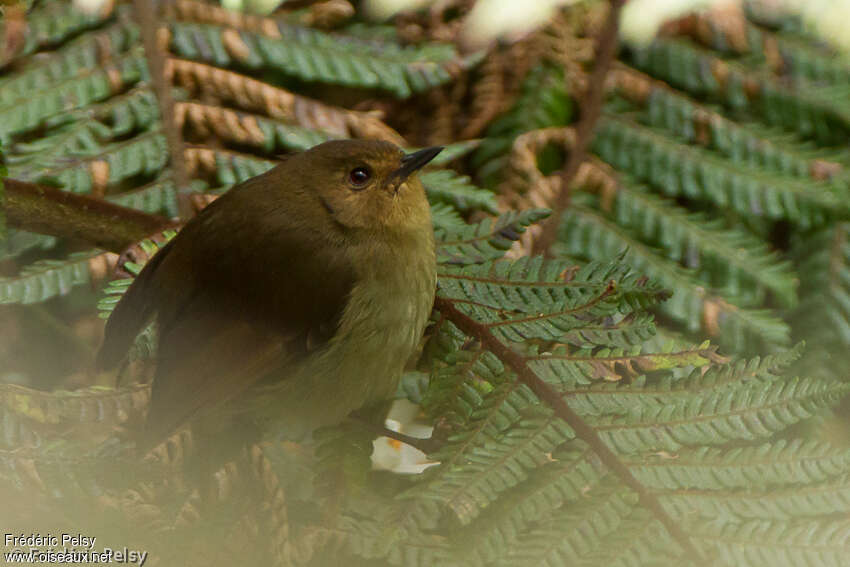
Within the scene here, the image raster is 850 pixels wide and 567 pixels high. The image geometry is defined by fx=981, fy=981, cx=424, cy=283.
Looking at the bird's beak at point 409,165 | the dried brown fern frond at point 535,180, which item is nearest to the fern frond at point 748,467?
the bird's beak at point 409,165

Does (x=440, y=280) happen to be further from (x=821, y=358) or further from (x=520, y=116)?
(x=821, y=358)

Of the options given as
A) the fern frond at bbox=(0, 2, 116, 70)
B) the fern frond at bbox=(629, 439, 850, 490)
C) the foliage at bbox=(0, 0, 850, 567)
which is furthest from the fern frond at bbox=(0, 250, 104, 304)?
the fern frond at bbox=(629, 439, 850, 490)

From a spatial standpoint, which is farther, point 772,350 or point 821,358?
point 821,358

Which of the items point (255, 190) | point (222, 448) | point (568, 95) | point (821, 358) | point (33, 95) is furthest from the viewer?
point (568, 95)

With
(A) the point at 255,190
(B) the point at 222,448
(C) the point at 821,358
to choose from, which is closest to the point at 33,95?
(A) the point at 255,190

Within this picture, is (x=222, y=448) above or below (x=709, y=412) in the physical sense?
below

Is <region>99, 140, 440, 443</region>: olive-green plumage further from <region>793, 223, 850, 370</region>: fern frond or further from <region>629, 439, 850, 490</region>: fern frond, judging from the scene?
<region>793, 223, 850, 370</region>: fern frond
